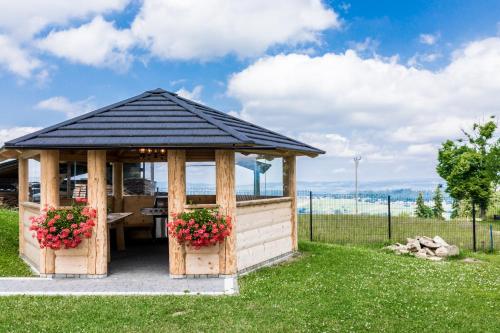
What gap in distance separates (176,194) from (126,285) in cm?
178

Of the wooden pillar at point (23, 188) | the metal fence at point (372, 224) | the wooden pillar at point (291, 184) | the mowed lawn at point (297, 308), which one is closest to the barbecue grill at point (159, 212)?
the wooden pillar at point (23, 188)

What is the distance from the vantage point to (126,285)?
791cm

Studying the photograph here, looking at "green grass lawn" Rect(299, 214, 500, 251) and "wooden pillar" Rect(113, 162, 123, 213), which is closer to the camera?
"wooden pillar" Rect(113, 162, 123, 213)

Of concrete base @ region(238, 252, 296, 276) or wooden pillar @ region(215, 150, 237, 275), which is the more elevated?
wooden pillar @ region(215, 150, 237, 275)

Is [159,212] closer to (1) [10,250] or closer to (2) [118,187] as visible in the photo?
(2) [118,187]

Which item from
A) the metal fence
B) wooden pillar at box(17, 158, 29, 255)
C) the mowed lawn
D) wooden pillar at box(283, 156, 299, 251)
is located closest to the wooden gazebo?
the mowed lawn

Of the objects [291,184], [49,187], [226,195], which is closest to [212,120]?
[226,195]

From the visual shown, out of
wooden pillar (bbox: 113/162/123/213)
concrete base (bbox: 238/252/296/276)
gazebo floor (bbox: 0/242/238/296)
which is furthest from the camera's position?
wooden pillar (bbox: 113/162/123/213)

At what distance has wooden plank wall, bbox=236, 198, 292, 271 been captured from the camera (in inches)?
348

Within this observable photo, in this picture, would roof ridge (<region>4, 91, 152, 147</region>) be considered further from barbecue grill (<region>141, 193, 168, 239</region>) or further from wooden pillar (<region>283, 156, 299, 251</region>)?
wooden pillar (<region>283, 156, 299, 251</region>)

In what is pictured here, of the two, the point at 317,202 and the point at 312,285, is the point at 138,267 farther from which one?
the point at 317,202

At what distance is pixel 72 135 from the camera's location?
27.5 feet

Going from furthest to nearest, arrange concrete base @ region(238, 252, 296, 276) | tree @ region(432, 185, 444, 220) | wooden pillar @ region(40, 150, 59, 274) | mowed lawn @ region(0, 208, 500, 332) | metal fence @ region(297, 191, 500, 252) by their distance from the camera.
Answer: tree @ region(432, 185, 444, 220)
metal fence @ region(297, 191, 500, 252)
concrete base @ region(238, 252, 296, 276)
wooden pillar @ region(40, 150, 59, 274)
mowed lawn @ region(0, 208, 500, 332)

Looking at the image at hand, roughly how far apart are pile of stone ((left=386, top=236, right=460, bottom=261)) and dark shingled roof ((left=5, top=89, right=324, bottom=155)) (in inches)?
203
